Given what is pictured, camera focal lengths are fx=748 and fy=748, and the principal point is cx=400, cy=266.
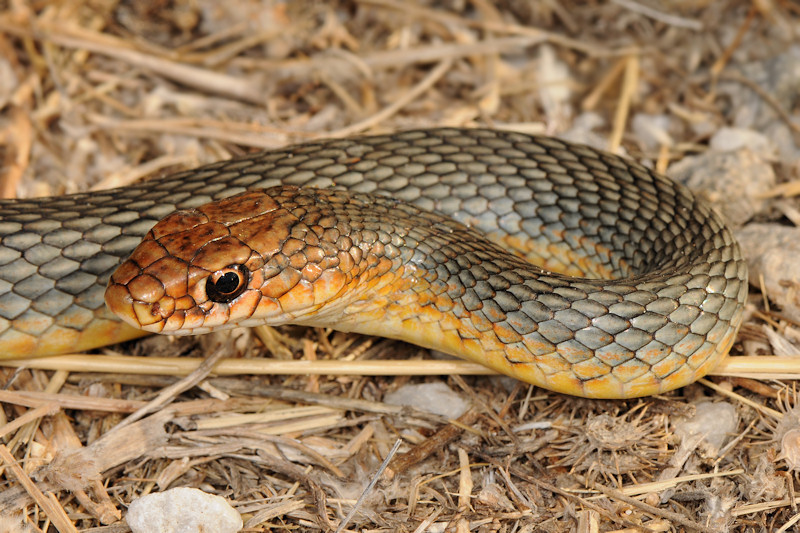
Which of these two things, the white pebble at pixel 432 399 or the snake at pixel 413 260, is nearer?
the snake at pixel 413 260

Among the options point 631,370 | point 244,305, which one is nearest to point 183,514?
point 244,305

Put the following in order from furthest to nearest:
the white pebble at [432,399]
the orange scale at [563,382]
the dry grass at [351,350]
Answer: the white pebble at [432,399] < the orange scale at [563,382] < the dry grass at [351,350]

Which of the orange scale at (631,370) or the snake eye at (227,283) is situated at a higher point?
the snake eye at (227,283)

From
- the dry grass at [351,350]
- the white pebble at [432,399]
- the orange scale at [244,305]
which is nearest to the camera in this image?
the orange scale at [244,305]

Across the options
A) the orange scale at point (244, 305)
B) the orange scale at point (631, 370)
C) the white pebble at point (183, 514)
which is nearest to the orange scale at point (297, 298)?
the orange scale at point (244, 305)

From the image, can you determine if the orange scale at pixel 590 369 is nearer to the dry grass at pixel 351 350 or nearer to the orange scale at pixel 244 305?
the dry grass at pixel 351 350

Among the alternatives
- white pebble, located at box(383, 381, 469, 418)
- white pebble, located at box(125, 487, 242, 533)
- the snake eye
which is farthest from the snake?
white pebble, located at box(125, 487, 242, 533)

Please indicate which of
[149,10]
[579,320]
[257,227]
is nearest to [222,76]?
[149,10]

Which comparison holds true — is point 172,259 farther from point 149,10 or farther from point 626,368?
point 149,10
